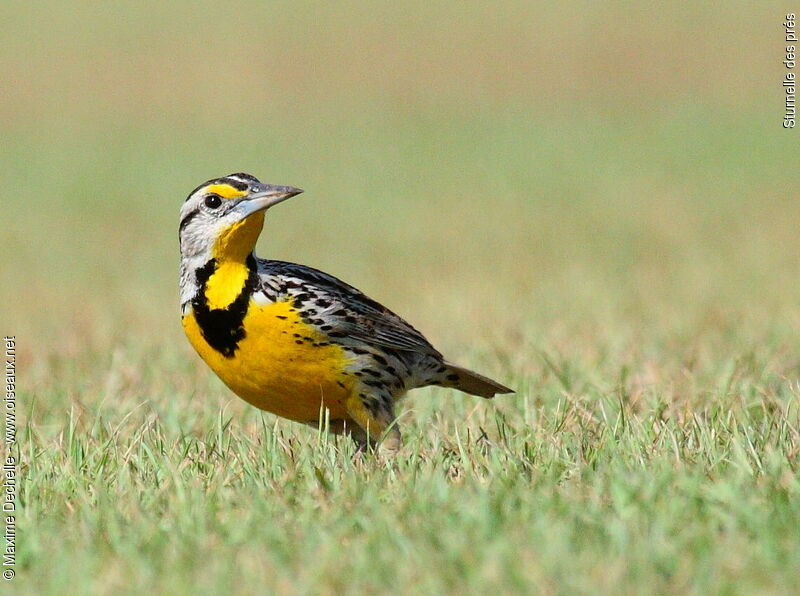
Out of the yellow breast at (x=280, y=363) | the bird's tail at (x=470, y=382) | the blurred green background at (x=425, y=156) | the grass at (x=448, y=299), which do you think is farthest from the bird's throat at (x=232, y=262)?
the blurred green background at (x=425, y=156)

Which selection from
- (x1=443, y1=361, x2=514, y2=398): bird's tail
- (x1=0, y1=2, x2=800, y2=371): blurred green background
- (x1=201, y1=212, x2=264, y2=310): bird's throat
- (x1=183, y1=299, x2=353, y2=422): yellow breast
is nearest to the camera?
(x1=183, y1=299, x2=353, y2=422): yellow breast

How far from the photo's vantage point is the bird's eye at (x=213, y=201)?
16.5 ft

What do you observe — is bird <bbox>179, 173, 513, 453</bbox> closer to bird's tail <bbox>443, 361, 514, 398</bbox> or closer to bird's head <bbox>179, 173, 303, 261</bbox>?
bird's head <bbox>179, 173, 303, 261</bbox>

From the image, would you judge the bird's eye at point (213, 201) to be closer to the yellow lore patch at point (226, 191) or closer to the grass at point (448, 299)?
the yellow lore patch at point (226, 191)

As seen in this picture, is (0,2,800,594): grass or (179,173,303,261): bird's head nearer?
(0,2,800,594): grass

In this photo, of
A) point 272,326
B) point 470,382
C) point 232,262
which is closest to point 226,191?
point 232,262

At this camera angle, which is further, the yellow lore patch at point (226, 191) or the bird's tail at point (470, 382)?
the bird's tail at point (470, 382)

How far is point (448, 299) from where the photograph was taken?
30.9 feet

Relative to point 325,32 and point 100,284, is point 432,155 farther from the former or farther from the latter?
point 325,32

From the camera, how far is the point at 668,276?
33.1 feet

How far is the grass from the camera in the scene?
3555 mm

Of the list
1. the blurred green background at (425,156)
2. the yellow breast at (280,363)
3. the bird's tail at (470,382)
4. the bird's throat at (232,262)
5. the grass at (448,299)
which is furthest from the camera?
the blurred green background at (425,156)

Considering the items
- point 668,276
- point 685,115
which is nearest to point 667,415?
point 668,276

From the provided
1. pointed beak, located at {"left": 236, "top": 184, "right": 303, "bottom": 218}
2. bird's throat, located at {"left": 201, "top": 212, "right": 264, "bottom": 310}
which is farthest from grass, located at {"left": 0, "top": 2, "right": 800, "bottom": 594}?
pointed beak, located at {"left": 236, "top": 184, "right": 303, "bottom": 218}
